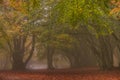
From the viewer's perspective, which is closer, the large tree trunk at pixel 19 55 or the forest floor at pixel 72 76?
the forest floor at pixel 72 76

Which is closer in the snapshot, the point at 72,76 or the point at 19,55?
the point at 72,76

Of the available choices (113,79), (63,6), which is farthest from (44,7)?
(63,6)

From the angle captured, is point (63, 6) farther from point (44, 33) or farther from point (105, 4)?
point (44, 33)

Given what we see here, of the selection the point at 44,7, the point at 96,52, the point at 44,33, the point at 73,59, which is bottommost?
the point at 73,59

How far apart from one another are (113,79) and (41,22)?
44.4 ft

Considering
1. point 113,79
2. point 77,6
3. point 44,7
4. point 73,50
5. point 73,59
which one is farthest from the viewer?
point 73,59

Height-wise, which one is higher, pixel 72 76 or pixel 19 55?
pixel 19 55

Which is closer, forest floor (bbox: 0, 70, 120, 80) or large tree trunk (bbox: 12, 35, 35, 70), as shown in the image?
forest floor (bbox: 0, 70, 120, 80)

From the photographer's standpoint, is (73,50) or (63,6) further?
(73,50)

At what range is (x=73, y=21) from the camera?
9.75 meters

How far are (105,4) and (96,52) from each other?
20.2 meters

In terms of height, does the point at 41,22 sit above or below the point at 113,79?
above

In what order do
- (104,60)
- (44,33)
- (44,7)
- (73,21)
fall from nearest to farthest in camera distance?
(73,21) → (44,7) → (104,60) → (44,33)

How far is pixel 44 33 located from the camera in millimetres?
29797
